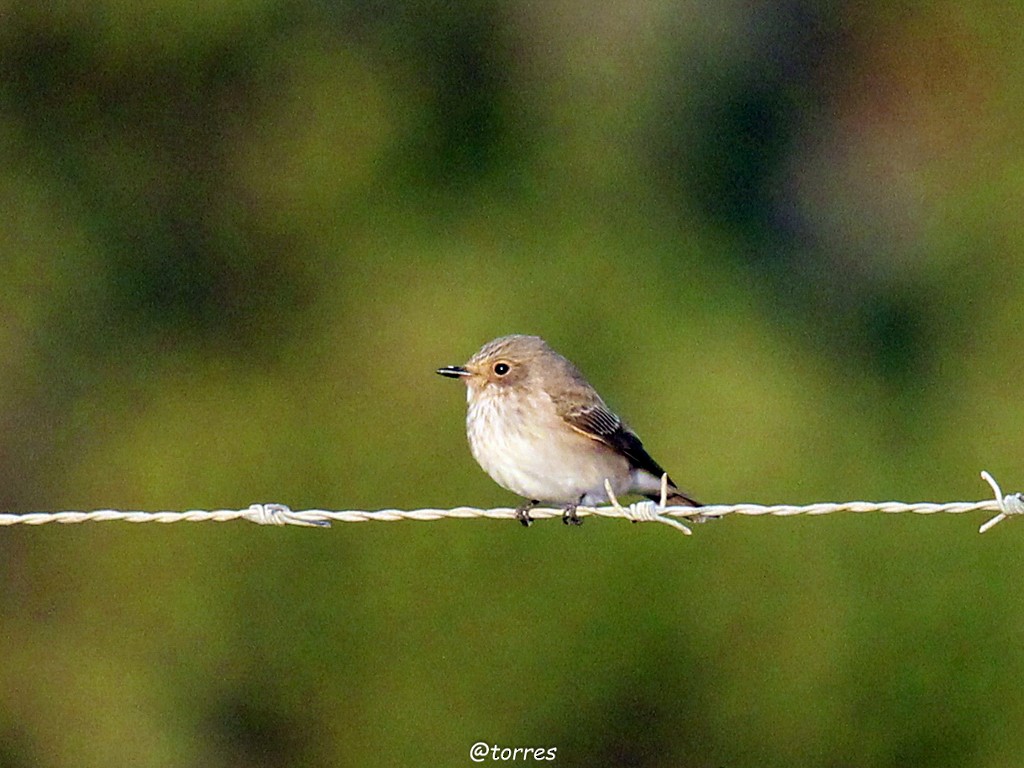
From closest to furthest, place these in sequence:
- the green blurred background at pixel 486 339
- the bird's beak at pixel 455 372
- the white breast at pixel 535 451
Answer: the white breast at pixel 535 451 < the bird's beak at pixel 455 372 < the green blurred background at pixel 486 339

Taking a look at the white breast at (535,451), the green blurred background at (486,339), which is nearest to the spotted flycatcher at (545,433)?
the white breast at (535,451)

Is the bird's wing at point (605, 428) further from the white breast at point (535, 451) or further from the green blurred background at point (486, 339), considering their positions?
the green blurred background at point (486, 339)

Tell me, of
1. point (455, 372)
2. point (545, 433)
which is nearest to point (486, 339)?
point (455, 372)

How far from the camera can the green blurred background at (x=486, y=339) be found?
12438 mm

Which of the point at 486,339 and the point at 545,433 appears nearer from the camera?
the point at 545,433

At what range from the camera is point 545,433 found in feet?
24.7

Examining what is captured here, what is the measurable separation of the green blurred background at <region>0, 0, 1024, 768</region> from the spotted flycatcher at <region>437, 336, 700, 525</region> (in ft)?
13.7

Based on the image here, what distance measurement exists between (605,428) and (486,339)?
22.8ft

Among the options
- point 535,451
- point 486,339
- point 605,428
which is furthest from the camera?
point 486,339

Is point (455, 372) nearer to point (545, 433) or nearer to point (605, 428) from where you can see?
point (545, 433)

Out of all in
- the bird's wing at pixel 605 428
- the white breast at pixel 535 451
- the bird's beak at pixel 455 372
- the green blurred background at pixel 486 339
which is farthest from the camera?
the green blurred background at pixel 486 339

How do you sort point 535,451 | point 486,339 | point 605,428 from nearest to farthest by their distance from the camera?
1. point 535,451
2. point 605,428
3. point 486,339

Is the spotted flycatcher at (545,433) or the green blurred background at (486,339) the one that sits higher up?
the green blurred background at (486,339)

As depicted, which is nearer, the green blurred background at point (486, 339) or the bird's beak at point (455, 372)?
the bird's beak at point (455, 372)
